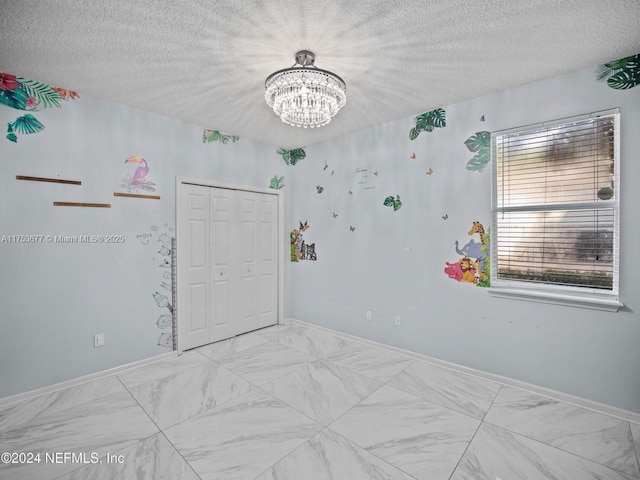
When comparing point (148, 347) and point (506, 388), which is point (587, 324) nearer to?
point (506, 388)

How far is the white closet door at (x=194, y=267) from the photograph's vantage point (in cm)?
354

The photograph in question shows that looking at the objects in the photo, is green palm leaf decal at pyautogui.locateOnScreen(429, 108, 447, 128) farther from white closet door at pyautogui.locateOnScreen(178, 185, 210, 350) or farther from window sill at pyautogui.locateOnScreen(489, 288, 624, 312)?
white closet door at pyautogui.locateOnScreen(178, 185, 210, 350)

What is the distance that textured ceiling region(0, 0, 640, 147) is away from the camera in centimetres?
179

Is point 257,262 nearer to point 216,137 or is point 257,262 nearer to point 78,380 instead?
point 216,137

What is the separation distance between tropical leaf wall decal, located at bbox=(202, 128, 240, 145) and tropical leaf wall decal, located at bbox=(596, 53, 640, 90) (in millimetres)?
3645

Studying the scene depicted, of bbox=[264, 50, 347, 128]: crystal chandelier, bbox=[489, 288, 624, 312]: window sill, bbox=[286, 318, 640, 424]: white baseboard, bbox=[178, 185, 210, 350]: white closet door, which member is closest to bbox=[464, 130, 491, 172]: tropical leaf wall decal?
bbox=[489, 288, 624, 312]: window sill

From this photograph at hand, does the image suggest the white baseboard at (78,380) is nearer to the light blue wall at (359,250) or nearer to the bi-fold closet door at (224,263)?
the light blue wall at (359,250)

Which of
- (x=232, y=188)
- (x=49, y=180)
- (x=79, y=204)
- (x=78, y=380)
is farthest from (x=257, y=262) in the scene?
(x=49, y=180)

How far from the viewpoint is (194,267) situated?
3.66 m

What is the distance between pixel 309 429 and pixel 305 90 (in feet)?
7.83

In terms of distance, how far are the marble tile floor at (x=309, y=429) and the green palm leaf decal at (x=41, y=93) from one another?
2.50m

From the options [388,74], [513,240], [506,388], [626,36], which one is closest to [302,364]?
[506,388]

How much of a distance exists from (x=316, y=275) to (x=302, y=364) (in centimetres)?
141

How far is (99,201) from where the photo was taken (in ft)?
9.63
